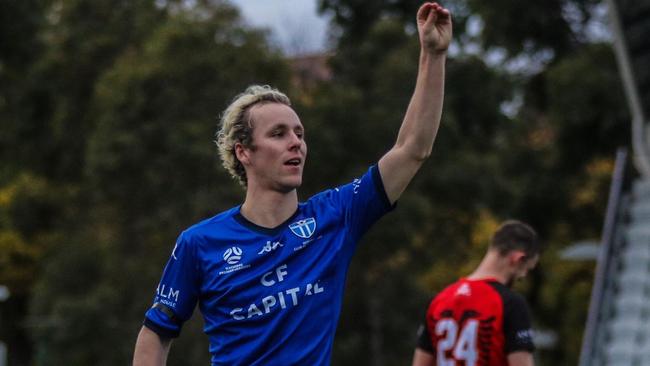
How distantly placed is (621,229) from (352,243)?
11.9 meters

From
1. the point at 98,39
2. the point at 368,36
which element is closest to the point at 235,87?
the point at 368,36

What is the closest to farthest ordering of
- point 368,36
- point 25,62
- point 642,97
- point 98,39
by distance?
point 642,97, point 25,62, point 368,36, point 98,39

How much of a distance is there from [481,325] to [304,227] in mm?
3358

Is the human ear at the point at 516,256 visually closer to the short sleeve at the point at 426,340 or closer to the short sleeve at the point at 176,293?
the short sleeve at the point at 426,340

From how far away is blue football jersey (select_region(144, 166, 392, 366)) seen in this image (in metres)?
4.97

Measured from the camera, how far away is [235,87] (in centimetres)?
3397

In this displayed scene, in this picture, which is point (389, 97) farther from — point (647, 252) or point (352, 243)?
point (352, 243)

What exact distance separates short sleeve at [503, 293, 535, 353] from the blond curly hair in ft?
10.4

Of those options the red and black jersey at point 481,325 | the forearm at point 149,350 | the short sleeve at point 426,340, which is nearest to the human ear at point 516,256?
the red and black jersey at point 481,325

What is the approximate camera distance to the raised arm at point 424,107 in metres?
4.90

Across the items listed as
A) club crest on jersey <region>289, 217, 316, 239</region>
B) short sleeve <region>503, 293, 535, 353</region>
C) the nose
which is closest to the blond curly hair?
the nose

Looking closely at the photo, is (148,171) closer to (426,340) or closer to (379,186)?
(426,340)

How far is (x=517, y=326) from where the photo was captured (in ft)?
26.8

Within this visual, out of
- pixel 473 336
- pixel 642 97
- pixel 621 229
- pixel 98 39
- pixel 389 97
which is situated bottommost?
pixel 473 336
